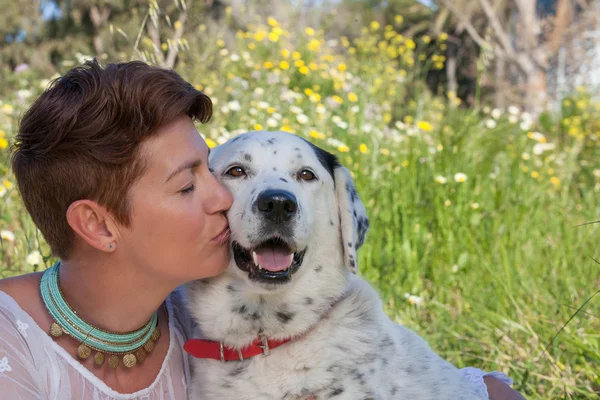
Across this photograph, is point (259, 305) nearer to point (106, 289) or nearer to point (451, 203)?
point (106, 289)

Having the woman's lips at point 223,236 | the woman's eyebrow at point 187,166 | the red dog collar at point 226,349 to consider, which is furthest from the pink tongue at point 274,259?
the woman's eyebrow at point 187,166

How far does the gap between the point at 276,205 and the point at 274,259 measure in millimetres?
206

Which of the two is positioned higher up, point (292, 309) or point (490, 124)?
point (292, 309)

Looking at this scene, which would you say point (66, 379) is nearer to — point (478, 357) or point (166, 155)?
point (166, 155)

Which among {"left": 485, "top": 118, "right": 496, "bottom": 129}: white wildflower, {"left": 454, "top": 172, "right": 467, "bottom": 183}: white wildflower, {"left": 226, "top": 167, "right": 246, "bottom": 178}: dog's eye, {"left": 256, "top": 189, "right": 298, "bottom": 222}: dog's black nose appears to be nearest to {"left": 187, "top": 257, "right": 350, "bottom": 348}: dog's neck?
{"left": 256, "top": 189, "right": 298, "bottom": 222}: dog's black nose

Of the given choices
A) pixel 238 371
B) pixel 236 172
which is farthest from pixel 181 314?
pixel 236 172

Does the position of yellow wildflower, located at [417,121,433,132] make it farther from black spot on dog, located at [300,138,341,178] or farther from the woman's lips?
the woman's lips

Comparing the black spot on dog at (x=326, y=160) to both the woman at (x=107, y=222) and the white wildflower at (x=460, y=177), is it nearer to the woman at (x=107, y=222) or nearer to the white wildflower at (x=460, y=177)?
the woman at (x=107, y=222)

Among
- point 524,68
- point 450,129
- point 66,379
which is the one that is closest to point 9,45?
point 524,68

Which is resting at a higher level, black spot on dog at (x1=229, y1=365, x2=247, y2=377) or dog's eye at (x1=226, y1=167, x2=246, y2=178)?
dog's eye at (x1=226, y1=167, x2=246, y2=178)

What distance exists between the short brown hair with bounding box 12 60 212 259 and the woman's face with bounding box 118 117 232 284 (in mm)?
41

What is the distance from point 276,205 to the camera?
2.36 meters

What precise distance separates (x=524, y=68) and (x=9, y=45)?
14835 millimetres

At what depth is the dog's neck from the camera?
244 cm
